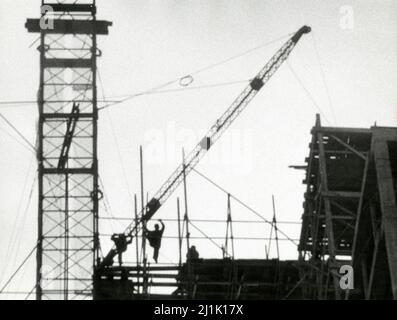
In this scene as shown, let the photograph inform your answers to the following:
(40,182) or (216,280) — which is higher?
(40,182)

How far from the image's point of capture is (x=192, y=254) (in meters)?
39.6

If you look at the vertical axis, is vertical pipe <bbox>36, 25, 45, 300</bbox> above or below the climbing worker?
above

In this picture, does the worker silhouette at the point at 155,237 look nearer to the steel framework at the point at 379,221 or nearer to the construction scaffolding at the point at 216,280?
the construction scaffolding at the point at 216,280

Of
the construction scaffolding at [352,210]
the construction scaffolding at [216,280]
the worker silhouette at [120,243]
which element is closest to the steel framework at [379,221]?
the construction scaffolding at [352,210]

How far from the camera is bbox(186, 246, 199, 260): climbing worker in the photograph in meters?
39.2

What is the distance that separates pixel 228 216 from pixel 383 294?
41.7ft

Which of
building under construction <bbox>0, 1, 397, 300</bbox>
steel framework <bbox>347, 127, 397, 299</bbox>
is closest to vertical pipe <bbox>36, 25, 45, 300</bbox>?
building under construction <bbox>0, 1, 397, 300</bbox>

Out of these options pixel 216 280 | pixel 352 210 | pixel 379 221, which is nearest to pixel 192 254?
pixel 216 280

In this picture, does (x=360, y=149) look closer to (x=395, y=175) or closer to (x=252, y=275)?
(x=395, y=175)

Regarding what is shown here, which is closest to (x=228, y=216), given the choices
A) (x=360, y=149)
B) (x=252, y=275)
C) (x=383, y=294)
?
(x=252, y=275)

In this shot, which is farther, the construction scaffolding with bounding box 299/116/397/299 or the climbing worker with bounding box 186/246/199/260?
the climbing worker with bounding box 186/246/199/260

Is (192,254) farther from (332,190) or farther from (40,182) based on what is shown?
(40,182)

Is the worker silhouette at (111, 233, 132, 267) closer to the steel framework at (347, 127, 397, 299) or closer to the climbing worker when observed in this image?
the climbing worker

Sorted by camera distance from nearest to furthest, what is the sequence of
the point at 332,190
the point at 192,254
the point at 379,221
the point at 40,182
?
the point at 379,221 < the point at 332,190 < the point at 192,254 < the point at 40,182
